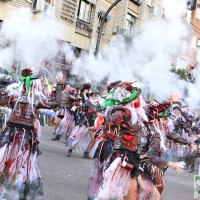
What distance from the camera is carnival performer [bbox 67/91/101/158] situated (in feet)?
37.4

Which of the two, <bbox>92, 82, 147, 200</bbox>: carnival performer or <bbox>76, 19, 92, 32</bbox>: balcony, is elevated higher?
<bbox>76, 19, 92, 32</bbox>: balcony

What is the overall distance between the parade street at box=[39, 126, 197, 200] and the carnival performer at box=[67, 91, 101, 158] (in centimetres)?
29

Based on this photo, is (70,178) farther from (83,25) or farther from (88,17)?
(88,17)

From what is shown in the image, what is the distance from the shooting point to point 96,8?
2403cm

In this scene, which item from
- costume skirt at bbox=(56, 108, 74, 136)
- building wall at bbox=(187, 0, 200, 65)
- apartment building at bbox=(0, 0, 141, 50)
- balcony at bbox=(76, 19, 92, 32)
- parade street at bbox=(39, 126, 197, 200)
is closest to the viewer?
parade street at bbox=(39, 126, 197, 200)

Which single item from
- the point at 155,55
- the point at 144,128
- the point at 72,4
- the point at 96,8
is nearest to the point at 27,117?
the point at 144,128

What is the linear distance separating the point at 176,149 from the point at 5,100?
740 cm

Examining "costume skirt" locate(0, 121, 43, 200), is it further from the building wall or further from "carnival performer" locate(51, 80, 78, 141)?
the building wall

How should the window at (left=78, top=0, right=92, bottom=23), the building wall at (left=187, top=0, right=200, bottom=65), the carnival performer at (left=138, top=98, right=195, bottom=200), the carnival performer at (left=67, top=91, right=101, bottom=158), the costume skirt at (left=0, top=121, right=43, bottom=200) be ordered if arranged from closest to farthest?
the carnival performer at (left=138, top=98, right=195, bottom=200) < the costume skirt at (left=0, top=121, right=43, bottom=200) < the carnival performer at (left=67, top=91, right=101, bottom=158) < the building wall at (left=187, top=0, right=200, bottom=65) < the window at (left=78, top=0, right=92, bottom=23)

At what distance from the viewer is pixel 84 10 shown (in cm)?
2397

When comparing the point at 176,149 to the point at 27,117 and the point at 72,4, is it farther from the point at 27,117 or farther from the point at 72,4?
the point at 72,4

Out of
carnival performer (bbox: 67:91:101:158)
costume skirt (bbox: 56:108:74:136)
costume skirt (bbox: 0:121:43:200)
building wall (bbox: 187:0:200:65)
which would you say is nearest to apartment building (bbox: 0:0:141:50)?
building wall (bbox: 187:0:200:65)

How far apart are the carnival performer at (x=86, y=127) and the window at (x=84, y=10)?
12.4 m

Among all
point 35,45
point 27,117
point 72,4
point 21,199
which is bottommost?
point 21,199
